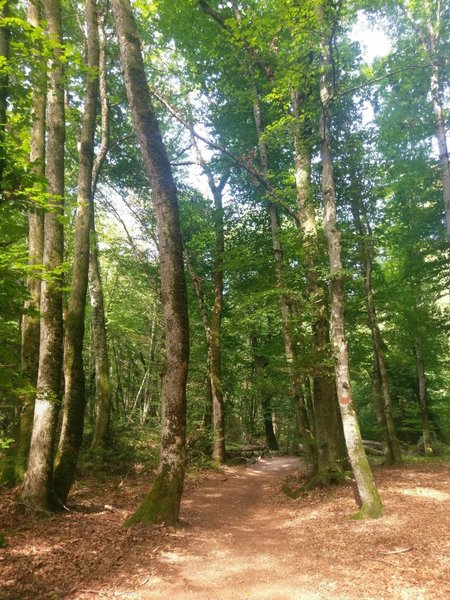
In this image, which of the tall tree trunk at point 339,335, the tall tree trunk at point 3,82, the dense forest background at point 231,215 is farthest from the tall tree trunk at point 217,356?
the tall tree trunk at point 3,82

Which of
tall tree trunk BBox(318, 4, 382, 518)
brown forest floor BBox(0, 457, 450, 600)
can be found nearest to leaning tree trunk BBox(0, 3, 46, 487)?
brown forest floor BBox(0, 457, 450, 600)

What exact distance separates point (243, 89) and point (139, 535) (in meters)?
14.9

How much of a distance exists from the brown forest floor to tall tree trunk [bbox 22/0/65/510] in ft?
2.21

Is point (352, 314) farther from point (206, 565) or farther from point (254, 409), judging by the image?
point (254, 409)

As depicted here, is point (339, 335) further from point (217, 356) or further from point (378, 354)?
point (217, 356)

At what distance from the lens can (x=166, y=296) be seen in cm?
721

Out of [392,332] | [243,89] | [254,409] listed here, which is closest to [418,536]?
[392,332]

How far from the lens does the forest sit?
5422mm

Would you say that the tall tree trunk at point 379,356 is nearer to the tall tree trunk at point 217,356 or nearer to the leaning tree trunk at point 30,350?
the tall tree trunk at point 217,356

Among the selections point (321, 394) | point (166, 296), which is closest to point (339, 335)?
point (321, 394)

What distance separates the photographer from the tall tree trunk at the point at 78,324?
766 cm

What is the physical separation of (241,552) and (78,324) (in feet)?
18.6

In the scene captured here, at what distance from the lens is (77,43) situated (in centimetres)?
1278

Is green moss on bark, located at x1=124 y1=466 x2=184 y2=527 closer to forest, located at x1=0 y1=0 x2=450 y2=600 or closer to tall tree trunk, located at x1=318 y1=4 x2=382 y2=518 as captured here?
forest, located at x1=0 y1=0 x2=450 y2=600
